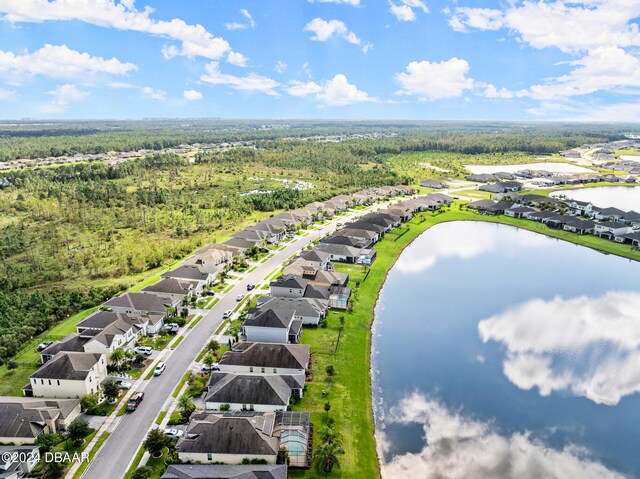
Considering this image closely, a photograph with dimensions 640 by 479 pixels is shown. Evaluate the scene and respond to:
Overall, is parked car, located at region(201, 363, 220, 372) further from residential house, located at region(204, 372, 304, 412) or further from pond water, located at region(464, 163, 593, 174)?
pond water, located at region(464, 163, 593, 174)

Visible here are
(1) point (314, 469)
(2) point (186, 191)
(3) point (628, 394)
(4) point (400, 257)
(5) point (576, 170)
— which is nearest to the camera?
(1) point (314, 469)

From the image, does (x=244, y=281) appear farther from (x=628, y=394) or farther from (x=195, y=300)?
(x=628, y=394)

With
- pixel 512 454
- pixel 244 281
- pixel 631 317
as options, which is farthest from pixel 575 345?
pixel 244 281

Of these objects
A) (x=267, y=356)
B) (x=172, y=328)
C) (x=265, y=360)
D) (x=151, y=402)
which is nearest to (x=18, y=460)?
(x=151, y=402)

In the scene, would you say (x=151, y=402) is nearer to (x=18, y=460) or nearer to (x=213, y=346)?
(x=213, y=346)

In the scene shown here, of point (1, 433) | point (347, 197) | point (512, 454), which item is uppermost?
point (347, 197)

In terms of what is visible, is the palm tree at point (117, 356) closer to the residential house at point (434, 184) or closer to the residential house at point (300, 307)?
the residential house at point (300, 307)
